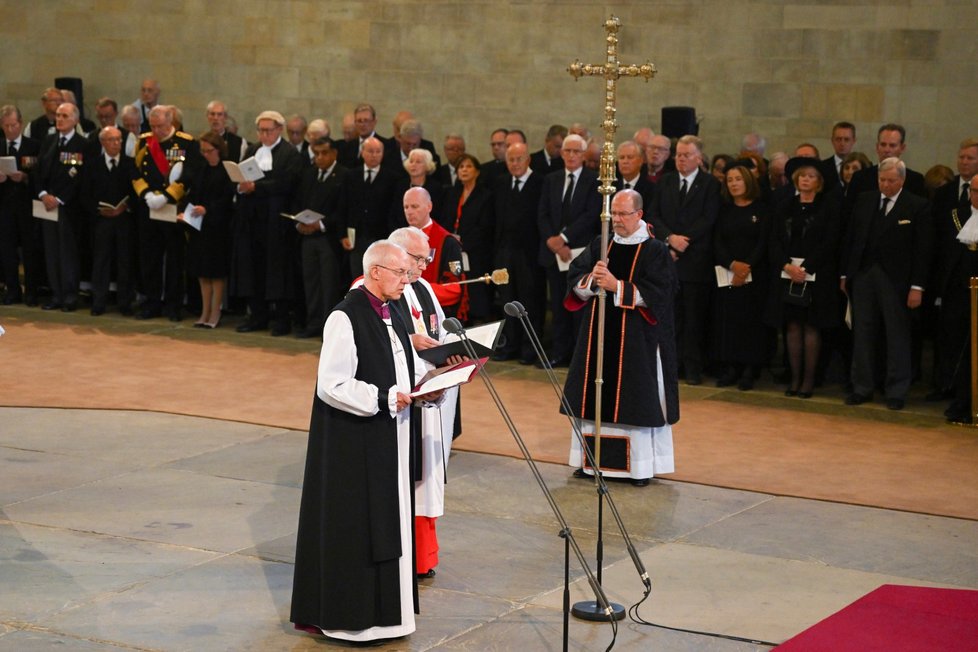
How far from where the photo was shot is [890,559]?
24.9 feet

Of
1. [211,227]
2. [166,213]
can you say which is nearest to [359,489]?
[211,227]

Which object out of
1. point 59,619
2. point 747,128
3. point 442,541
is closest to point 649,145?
point 747,128

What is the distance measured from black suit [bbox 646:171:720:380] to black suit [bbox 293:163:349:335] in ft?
10.2

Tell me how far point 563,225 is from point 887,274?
273cm

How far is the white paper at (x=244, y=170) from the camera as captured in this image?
13562 mm

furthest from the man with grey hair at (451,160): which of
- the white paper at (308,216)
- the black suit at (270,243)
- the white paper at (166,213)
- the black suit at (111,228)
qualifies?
→ the black suit at (111,228)

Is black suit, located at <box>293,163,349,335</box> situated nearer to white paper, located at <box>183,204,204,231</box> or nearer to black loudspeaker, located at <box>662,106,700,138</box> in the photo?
white paper, located at <box>183,204,204,231</box>

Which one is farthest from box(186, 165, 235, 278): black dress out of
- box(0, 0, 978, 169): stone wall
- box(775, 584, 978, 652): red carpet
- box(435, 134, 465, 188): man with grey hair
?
box(775, 584, 978, 652): red carpet

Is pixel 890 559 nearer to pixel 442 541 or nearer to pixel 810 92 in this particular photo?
pixel 442 541

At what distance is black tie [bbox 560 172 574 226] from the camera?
12320 mm

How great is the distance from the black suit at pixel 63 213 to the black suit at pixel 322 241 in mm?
2544

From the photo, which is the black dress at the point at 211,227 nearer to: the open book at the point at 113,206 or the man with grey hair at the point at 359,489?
the open book at the point at 113,206

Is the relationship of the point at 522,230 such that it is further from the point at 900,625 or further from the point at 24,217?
the point at 900,625

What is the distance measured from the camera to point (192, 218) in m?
13.9
